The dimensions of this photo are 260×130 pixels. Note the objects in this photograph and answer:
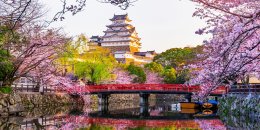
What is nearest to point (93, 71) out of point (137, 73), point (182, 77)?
point (137, 73)

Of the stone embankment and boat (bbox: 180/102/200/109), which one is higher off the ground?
the stone embankment

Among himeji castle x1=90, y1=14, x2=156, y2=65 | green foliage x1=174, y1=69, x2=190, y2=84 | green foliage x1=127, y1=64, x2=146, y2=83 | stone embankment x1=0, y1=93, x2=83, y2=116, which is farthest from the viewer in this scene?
himeji castle x1=90, y1=14, x2=156, y2=65

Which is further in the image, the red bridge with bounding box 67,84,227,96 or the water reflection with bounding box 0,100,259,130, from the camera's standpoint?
the red bridge with bounding box 67,84,227,96

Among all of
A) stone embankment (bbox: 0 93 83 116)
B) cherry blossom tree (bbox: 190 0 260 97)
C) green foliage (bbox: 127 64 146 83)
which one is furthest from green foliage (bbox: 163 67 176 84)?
cherry blossom tree (bbox: 190 0 260 97)

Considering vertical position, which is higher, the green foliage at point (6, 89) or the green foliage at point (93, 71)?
the green foliage at point (93, 71)

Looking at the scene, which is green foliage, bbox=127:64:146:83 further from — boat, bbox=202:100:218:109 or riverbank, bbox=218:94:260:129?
riverbank, bbox=218:94:260:129

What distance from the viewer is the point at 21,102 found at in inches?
1048

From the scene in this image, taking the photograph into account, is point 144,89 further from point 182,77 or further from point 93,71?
point 182,77

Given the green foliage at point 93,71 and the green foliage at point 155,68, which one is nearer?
the green foliage at point 93,71

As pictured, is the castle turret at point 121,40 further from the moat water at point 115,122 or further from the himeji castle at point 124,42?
the moat water at point 115,122

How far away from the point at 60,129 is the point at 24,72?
7.58 meters

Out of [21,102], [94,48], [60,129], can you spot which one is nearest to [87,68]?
[94,48]

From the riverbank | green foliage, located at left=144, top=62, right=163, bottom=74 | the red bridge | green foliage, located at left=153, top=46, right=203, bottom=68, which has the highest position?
green foliage, located at left=153, top=46, right=203, bottom=68

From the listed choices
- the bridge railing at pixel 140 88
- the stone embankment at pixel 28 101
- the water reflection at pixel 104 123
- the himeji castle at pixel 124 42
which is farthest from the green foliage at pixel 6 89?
the himeji castle at pixel 124 42
